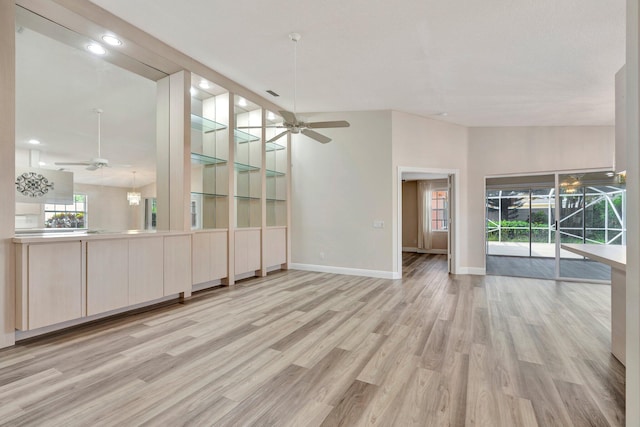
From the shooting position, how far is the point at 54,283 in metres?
2.64

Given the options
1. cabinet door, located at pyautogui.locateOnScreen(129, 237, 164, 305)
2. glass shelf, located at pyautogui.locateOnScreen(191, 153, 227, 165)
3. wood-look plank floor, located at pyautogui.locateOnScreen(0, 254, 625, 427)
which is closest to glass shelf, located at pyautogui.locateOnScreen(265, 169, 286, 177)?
glass shelf, located at pyautogui.locateOnScreen(191, 153, 227, 165)

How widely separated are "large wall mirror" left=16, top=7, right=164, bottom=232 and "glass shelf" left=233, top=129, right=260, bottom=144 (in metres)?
1.43

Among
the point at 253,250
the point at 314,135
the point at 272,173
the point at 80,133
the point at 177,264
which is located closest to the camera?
the point at 80,133

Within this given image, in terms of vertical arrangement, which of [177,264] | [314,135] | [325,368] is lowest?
[325,368]

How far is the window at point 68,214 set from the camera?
313cm

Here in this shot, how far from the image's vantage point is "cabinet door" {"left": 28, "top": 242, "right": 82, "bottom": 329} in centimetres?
253

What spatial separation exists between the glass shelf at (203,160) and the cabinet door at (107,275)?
1604 mm

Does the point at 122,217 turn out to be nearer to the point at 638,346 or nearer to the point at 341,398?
the point at 341,398

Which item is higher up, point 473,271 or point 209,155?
point 209,155

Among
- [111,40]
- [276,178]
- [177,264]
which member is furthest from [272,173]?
[111,40]

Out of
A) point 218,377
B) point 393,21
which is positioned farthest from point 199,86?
point 218,377

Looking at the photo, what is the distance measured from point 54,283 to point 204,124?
286 centimetres

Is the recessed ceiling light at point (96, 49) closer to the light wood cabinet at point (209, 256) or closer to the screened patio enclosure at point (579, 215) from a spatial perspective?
the light wood cabinet at point (209, 256)

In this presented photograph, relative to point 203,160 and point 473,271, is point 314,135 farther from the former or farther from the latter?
point 473,271
